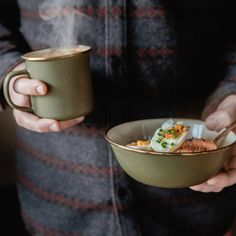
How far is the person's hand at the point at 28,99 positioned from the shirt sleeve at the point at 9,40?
10cm

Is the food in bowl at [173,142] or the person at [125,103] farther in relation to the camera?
the person at [125,103]

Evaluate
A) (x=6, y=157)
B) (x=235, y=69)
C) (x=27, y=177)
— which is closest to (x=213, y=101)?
(x=235, y=69)

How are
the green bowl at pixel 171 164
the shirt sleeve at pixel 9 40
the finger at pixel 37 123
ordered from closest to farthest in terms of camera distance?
the green bowl at pixel 171 164 < the finger at pixel 37 123 < the shirt sleeve at pixel 9 40

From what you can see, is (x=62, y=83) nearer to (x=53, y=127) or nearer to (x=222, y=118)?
(x=53, y=127)

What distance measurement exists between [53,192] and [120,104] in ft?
0.84

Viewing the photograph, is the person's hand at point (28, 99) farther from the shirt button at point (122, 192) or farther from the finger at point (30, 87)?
the shirt button at point (122, 192)

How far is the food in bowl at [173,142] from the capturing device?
710 millimetres

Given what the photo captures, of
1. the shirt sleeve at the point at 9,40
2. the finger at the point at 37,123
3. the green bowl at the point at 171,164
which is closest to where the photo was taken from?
the green bowl at the point at 171,164

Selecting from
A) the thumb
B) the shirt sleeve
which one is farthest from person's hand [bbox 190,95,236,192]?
the shirt sleeve

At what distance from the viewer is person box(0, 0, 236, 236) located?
2.70ft

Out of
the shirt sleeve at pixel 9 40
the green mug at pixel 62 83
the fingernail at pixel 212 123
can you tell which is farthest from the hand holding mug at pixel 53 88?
the fingernail at pixel 212 123

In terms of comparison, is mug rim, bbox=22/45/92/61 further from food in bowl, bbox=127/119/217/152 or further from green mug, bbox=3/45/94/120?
food in bowl, bbox=127/119/217/152

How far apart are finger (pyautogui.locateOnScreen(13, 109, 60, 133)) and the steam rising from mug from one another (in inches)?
6.6

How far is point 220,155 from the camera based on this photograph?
2.16 ft
